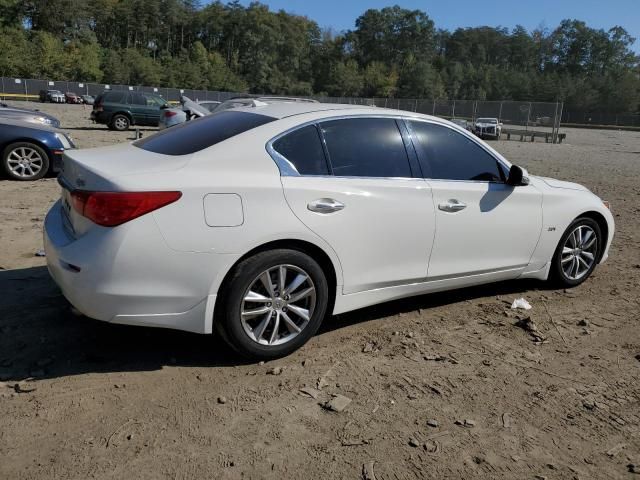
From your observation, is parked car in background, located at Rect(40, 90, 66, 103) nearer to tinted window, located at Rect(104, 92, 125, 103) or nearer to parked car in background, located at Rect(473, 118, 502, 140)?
tinted window, located at Rect(104, 92, 125, 103)

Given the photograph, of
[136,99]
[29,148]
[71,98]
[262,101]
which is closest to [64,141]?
[29,148]

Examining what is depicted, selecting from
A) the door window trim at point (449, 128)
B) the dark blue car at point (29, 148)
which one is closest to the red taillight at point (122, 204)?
the door window trim at point (449, 128)

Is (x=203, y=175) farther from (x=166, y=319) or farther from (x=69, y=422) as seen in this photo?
(x=69, y=422)

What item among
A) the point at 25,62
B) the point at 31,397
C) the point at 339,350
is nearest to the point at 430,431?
the point at 339,350

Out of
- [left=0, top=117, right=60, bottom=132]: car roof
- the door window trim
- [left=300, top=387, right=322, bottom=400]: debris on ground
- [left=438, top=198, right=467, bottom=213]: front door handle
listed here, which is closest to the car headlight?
[left=0, top=117, right=60, bottom=132]: car roof

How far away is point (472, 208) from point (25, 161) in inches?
314

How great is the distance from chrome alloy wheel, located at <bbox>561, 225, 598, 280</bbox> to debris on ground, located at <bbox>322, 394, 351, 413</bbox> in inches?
115

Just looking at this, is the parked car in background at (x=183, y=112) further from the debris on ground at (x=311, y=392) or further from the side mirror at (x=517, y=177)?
the debris on ground at (x=311, y=392)

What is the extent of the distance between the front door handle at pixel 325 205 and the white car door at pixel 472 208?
2.81 ft

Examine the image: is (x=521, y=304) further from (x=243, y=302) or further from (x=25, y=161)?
(x=25, y=161)

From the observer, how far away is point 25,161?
9336 millimetres

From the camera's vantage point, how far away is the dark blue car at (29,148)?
9.13m

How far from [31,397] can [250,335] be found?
4.12 ft

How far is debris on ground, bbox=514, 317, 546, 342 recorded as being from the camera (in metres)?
4.17
